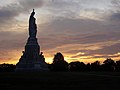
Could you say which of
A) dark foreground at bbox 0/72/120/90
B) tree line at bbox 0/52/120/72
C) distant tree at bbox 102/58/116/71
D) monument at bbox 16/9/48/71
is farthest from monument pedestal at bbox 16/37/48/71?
dark foreground at bbox 0/72/120/90

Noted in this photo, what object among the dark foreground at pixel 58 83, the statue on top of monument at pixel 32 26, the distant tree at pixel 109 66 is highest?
the statue on top of monument at pixel 32 26

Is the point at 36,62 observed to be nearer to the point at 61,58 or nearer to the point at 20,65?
the point at 20,65

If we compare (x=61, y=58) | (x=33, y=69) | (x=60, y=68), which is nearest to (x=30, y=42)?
(x=33, y=69)

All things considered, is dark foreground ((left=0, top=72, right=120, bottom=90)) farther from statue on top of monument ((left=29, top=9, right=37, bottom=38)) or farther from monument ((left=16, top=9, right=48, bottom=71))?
statue on top of monument ((left=29, top=9, right=37, bottom=38))

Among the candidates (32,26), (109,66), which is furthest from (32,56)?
(109,66)

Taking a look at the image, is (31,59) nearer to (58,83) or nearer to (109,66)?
(109,66)

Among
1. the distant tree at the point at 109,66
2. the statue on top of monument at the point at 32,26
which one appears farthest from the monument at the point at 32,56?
the distant tree at the point at 109,66

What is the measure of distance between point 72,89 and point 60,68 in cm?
7842

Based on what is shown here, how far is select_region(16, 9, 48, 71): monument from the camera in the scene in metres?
81.9

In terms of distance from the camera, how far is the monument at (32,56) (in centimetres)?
8188

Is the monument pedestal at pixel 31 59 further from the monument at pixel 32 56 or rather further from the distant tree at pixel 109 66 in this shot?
the distant tree at pixel 109 66

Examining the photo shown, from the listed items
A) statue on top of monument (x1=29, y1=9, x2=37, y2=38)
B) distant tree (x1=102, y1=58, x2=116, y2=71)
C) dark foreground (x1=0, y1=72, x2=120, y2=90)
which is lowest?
dark foreground (x1=0, y1=72, x2=120, y2=90)

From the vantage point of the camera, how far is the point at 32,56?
84.7 m

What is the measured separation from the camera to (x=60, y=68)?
105 m
